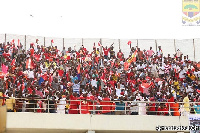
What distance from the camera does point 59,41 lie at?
3222 cm

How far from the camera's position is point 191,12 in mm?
36719

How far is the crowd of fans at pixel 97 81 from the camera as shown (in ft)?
68.0

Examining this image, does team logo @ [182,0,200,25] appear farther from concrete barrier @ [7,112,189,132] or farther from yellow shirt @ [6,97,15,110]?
yellow shirt @ [6,97,15,110]

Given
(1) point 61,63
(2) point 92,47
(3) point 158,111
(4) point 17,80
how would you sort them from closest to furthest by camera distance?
(3) point 158,111, (4) point 17,80, (1) point 61,63, (2) point 92,47

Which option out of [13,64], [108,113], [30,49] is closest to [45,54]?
[30,49]

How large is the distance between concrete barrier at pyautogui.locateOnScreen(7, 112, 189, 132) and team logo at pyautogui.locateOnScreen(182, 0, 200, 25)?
1646 cm

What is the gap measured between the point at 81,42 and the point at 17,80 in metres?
9.78

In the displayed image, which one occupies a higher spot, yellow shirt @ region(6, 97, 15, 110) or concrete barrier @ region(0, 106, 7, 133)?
yellow shirt @ region(6, 97, 15, 110)

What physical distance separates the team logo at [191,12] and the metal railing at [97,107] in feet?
51.2

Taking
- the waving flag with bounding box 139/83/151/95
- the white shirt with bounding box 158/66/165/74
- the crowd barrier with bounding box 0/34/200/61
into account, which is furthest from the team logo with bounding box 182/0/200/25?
the waving flag with bounding box 139/83/151/95

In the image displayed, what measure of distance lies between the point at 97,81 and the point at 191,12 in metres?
14.7

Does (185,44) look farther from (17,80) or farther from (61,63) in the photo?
(17,80)

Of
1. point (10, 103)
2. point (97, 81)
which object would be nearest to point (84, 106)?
point (10, 103)

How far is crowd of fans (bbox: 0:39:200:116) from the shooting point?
68.0 feet
